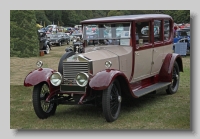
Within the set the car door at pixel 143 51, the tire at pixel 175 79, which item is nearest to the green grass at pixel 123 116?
the tire at pixel 175 79

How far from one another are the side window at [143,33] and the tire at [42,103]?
218 centimetres

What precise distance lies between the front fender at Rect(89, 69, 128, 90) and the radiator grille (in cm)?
41

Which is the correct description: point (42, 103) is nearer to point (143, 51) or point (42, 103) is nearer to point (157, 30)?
point (143, 51)

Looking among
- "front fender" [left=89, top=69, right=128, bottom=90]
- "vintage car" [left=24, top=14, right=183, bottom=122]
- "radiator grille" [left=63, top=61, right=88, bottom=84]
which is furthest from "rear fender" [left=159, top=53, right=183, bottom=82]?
"radiator grille" [left=63, top=61, right=88, bottom=84]

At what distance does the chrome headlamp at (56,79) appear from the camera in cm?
595

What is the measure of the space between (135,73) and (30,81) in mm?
2245

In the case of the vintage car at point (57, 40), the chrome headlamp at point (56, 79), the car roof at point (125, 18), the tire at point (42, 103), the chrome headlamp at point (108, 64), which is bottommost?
the tire at point (42, 103)

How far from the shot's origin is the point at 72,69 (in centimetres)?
601

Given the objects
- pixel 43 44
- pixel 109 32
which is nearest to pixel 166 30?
pixel 109 32

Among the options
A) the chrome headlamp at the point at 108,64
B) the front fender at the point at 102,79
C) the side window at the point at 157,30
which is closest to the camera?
the front fender at the point at 102,79

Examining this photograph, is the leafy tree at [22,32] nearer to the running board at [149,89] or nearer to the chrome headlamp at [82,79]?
the running board at [149,89]

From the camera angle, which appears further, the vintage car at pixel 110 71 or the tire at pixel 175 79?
the tire at pixel 175 79

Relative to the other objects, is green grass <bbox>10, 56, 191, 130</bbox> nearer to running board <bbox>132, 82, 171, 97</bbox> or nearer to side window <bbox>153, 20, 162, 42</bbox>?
running board <bbox>132, 82, 171, 97</bbox>

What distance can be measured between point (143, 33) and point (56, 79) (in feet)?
7.54
